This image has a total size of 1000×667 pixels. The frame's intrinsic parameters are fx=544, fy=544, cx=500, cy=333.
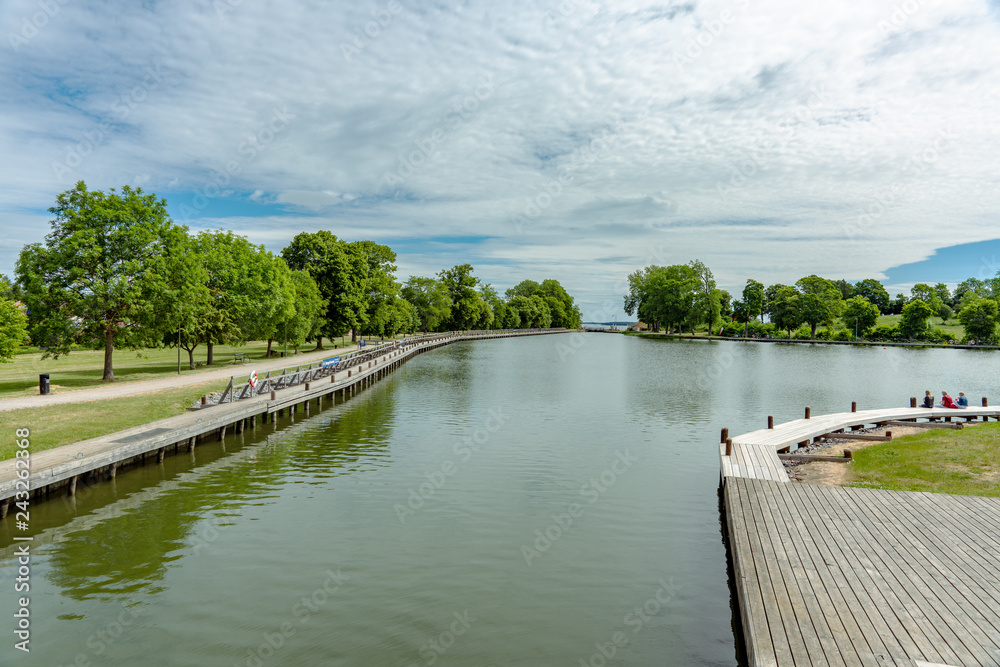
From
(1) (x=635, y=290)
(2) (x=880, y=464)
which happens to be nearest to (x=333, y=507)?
(2) (x=880, y=464)

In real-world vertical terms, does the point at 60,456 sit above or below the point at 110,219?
below

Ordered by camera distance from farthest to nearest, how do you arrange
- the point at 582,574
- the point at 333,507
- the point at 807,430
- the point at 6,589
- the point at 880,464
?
the point at 807,430 < the point at 880,464 < the point at 333,507 < the point at 582,574 < the point at 6,589

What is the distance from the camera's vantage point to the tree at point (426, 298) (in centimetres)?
10331

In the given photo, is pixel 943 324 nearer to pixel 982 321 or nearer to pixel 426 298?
pixel 982 321

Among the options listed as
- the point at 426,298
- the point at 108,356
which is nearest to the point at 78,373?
the point at 108,356

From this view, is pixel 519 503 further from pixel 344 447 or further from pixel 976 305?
pixel 976 305

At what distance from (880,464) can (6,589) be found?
71.7ft

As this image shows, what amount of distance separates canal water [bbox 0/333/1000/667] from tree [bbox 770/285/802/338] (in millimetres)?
112309

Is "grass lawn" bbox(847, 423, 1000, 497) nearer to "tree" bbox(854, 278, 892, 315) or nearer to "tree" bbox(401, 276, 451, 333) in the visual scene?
"tree" bbox(401, 276, 451, 333)

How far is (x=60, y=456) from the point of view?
48.0 feet

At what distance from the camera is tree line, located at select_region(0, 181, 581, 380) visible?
28.4 m

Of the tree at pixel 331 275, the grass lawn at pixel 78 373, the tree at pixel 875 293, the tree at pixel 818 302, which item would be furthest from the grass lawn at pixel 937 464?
the tree at pixel 875 293

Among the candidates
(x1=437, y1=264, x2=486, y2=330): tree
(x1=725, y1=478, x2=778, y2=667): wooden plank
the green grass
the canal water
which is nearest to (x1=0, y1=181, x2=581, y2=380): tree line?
the canal water

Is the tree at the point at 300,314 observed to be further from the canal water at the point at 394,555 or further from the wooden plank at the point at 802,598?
the wooden plank at the point at 802,598
